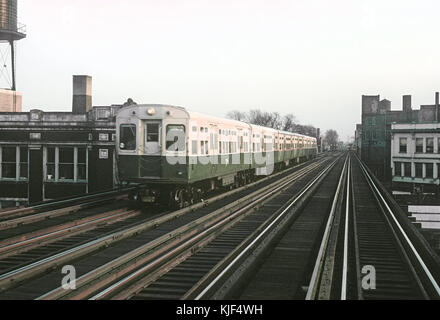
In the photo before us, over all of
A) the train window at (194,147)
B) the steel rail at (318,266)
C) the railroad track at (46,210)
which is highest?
the train window at (194,147)

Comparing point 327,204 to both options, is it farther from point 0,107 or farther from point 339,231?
point 0,107

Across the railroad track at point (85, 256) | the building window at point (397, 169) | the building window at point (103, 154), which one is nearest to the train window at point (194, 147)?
the railroad track at point (85, 256)

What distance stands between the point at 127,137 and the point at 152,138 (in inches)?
34.9

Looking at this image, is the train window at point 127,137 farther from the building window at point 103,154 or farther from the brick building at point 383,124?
the brick building at point 383,124

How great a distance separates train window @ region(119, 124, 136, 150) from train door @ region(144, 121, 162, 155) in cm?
41

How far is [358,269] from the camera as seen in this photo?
9.02 m

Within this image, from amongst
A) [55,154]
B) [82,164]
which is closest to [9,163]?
[55,154]

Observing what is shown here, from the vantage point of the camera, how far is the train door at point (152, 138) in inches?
588

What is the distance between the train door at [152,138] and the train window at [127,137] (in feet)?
1.35

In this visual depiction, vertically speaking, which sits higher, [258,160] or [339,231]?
[258,160]

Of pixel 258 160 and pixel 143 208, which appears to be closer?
pixel 143 208

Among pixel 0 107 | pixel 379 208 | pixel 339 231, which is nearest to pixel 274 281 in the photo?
pixel 339 231

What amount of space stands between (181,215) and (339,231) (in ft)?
16.5

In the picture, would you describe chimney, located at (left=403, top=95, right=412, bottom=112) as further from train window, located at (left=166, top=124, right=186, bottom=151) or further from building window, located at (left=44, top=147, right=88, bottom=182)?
train window, located at (left=166, top=124, right=186, bottom=151)
